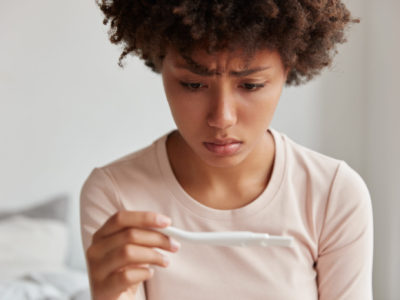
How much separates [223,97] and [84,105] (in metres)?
1.78

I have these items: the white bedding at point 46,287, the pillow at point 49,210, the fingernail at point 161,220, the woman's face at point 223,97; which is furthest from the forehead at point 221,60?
the pillow at point 49,210

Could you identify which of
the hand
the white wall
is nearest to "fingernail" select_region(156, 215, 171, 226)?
the hand

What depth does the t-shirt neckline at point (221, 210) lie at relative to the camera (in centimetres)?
100

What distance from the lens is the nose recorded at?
0.83m

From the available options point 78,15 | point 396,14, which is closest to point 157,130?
point 78,15

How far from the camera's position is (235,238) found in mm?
775

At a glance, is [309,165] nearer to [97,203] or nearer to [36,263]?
[97,203]

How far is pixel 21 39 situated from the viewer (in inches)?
97.4

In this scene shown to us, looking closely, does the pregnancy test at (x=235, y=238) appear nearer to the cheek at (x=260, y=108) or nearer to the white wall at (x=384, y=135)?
the cheek at (x=260, y=108)

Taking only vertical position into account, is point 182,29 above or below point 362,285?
above

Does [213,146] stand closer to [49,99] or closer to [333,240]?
[333,240]

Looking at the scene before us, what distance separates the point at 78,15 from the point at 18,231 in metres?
0.97

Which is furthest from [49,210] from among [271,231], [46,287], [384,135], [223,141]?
[223,141]

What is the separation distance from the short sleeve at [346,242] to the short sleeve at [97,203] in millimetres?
333
